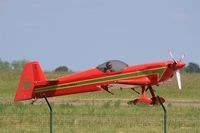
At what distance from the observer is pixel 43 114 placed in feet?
90.2

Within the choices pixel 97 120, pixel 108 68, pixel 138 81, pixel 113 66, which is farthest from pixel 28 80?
pixel 97 120

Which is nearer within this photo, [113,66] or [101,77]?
[113,66]

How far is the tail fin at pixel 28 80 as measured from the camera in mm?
29422

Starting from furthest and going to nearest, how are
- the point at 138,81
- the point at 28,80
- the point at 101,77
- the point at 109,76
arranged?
the point at 101,77
the point at 109,76
the point at 28,80
the point at 138,81

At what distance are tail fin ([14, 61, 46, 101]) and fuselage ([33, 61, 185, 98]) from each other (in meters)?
0.35

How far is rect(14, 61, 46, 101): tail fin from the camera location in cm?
2942

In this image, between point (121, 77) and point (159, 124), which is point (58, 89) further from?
point (159, 124)

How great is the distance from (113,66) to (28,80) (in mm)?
3679

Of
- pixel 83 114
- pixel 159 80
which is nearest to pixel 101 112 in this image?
pixel 83 114

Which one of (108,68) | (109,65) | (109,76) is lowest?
(109,76)

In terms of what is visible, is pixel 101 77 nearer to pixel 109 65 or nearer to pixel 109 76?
pixel 109 76

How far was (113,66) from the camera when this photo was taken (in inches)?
1169

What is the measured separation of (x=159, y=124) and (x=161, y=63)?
16.6ft

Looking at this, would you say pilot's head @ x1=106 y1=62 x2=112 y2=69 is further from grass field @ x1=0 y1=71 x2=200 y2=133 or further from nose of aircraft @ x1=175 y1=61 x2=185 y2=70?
nose of aircraft @ x1=175 y1=61 x2=185 y2=70
